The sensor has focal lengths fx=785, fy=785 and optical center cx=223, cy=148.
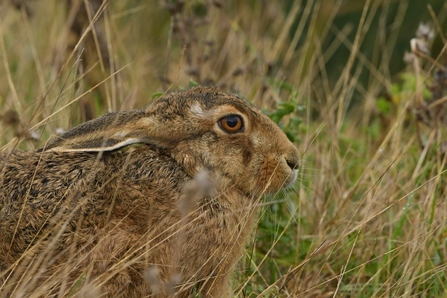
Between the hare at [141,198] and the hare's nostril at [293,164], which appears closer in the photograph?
the hare at [141,198]

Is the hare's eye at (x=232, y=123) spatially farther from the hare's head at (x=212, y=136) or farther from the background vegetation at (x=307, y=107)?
the background vegetation at (x=307, y=107)

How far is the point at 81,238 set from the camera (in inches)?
130

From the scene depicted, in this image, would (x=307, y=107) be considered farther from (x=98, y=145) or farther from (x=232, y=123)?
(x=98, y=145)

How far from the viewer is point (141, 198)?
11.3ft

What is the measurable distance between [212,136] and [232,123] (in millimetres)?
118

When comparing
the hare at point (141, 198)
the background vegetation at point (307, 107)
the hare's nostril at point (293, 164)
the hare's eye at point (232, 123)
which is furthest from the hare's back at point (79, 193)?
the hare's nostril at point (293, 164)

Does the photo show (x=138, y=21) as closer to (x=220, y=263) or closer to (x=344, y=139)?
(x=344, y=139)

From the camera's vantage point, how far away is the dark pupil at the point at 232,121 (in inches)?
146

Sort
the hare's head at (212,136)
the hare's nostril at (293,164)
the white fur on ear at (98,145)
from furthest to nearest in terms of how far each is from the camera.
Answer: the hare's nostril at (293,164) < the hare's head at (212,136) < the white fur on ear at (98,145)

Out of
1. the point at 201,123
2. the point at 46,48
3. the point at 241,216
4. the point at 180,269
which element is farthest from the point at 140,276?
the point at 46,48

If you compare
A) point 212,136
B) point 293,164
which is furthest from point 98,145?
point 293,164

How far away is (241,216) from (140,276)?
22.7 inches

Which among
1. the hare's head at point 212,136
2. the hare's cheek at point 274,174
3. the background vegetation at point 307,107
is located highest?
the hare's head at point 212,136

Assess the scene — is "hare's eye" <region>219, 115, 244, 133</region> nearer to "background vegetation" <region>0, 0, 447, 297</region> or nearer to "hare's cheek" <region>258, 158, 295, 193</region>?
"hare's cheek" <region>258, 158, 295, 193</region>
